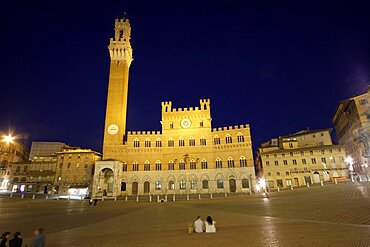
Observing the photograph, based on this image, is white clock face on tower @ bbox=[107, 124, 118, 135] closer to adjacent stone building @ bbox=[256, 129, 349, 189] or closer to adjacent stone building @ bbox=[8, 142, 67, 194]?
adjacent stone building @ bbox=[8, 142, 67, 194]

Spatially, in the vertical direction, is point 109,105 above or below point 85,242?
above

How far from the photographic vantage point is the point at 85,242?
9055 mm

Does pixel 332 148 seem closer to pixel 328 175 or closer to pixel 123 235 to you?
pixel 328 175

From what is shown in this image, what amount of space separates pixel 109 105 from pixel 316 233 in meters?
45.9

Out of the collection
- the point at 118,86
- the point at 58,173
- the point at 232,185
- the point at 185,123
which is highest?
the point at 118,86

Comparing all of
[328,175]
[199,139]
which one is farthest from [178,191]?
[328,175]

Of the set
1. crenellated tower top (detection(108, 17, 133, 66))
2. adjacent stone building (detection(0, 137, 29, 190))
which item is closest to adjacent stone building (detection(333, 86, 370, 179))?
crenellated tower top (detection(108, 17, 133, 66))

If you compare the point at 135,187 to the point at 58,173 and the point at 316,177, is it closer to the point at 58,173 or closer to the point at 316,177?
the point at 58,173

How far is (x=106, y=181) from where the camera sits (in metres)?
43.9

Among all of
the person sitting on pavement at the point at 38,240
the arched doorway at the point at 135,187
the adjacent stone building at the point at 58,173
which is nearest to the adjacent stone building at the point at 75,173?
the adjacent stone building at the point at 58,173

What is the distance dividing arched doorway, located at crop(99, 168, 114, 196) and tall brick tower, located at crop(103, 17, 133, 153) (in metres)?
4.92

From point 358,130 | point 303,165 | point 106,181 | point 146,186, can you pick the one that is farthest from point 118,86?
point 358,130

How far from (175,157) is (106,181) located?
15.0 meters

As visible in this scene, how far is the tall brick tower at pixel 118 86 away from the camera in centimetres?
4603
